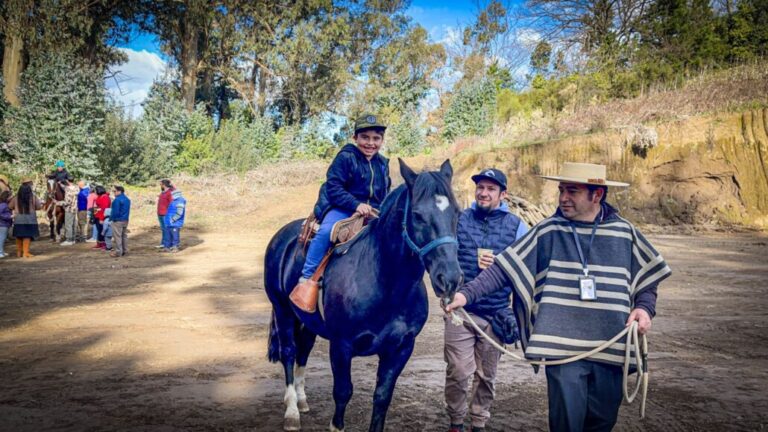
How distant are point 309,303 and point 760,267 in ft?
41.4

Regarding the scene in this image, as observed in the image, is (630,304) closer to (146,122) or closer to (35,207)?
(35,207)

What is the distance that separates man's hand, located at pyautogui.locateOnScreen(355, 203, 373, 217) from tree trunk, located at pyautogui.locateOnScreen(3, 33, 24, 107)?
28.2 m

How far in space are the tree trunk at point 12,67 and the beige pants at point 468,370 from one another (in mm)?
28939

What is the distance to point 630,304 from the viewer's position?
3059 mm

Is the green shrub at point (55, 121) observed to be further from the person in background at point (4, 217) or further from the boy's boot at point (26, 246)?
the boy's boot at point (26, 246)

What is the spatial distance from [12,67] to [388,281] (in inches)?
1187

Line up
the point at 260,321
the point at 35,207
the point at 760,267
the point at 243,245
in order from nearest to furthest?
1. the point at 260,321
2. the point at 760,267
3. the point at 35,207
4. the point at 243,245

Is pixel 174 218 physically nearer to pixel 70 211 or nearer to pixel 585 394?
pixel 70 211

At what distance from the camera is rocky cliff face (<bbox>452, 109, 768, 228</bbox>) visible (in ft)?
60.7

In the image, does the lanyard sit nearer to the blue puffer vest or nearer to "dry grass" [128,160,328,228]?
the blue puffer vest

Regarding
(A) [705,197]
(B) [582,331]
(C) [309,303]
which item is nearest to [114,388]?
(C) [309,303]

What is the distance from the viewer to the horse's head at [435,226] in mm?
3062

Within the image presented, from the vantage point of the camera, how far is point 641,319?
Answer: 9.60 feet

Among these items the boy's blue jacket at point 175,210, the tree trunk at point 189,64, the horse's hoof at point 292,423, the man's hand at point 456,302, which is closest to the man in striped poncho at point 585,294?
the man's hand at point 456,302
